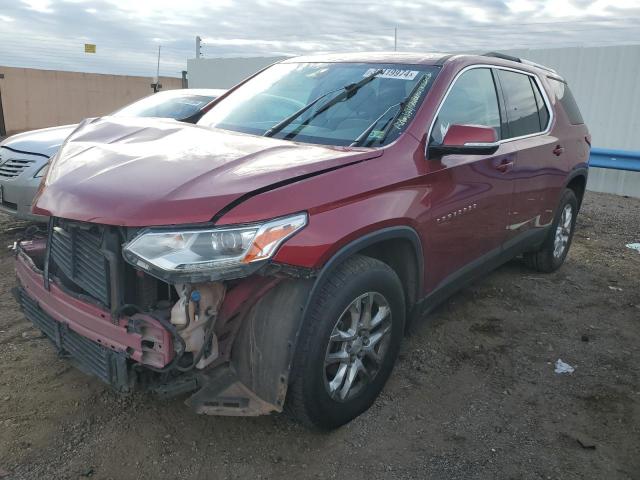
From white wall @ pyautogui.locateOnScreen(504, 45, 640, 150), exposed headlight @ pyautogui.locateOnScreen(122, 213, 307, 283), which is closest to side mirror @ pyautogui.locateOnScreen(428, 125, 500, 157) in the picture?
exposed headlight @ pyautogui.locateOnScreen(122, 213, 307, 283)

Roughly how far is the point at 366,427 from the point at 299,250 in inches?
43.6

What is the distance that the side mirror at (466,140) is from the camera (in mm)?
2930

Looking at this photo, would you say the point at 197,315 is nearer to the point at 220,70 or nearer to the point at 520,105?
the point at 520,105

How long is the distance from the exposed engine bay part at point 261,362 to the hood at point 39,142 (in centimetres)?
395

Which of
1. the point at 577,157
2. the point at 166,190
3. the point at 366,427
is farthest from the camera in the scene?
the point at 577,157

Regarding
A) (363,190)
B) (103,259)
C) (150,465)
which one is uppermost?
(363,190)

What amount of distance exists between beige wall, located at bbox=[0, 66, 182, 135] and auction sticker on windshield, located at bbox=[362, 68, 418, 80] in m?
17.5

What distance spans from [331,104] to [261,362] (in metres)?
1.64

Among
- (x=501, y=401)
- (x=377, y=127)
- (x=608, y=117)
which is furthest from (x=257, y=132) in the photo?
(x=608, y=117)

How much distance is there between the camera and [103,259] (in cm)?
228

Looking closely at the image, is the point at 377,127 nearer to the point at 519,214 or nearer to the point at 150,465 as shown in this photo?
the point at 519,214

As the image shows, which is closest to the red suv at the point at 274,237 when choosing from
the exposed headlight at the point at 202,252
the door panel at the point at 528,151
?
the exposed headlight at the point at 202,252

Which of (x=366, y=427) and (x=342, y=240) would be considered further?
(x=366, y=427)

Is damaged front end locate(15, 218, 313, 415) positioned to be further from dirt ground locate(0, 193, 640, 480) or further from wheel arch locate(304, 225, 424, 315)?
dirt ground locate(0, 193, 640, 480)
